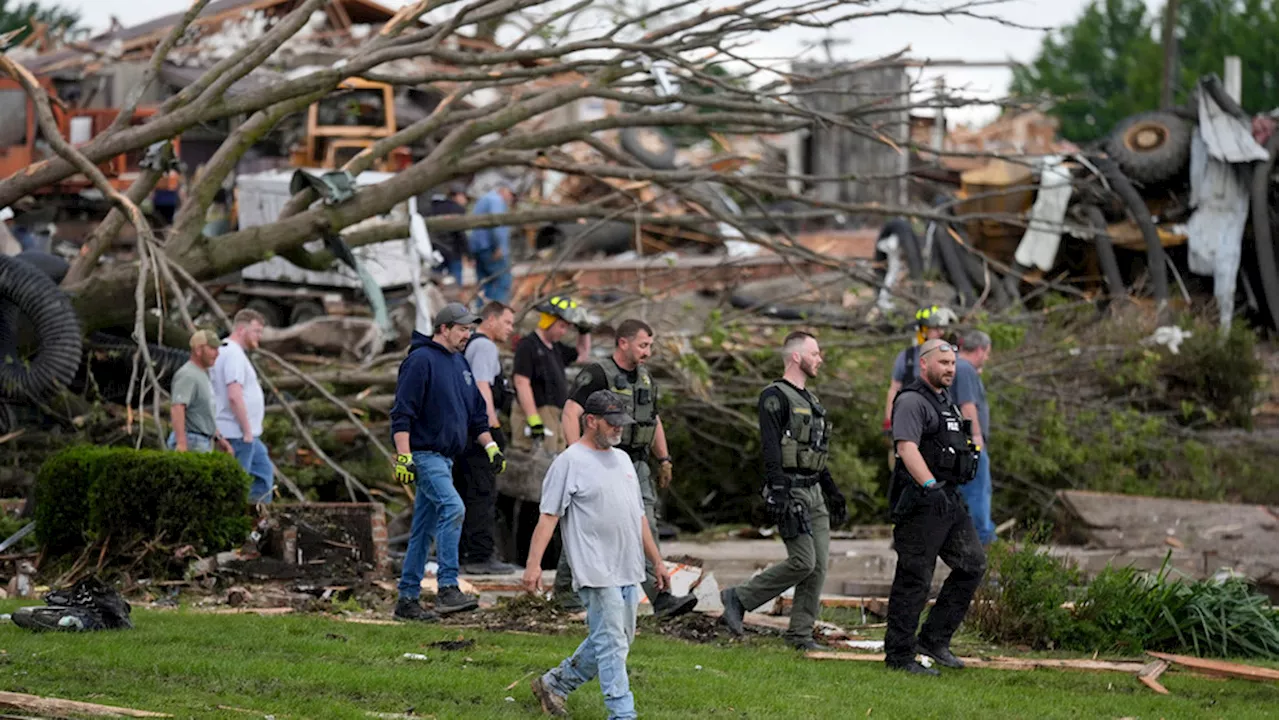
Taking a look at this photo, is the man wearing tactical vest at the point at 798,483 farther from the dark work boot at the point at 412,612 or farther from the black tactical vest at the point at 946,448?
the dark work boot at the point at 412,612

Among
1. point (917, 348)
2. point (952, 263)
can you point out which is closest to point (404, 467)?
point (917, 348)

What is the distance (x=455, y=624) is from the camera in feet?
33.0

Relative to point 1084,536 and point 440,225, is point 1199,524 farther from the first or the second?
point 440,225

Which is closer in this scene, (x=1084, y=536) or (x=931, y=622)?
(x=931, y=622)

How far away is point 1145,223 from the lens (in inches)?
870

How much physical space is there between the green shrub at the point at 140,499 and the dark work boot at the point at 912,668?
14.4 feet

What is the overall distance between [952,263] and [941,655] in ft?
45.3

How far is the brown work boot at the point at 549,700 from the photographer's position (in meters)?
7.73

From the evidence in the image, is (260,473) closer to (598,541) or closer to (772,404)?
(772,404)

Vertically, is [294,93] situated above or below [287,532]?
above

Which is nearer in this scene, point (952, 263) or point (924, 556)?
point (924, 556)

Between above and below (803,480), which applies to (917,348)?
above

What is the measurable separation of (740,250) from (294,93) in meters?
13.4

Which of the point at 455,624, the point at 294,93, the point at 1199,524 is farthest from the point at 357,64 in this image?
A: the point at 1199,524
